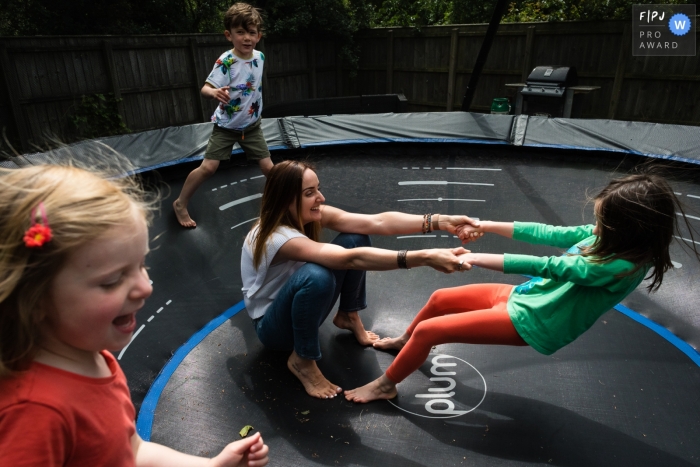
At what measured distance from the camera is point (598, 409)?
1.56 m

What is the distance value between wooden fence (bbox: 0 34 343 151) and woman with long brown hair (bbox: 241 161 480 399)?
3.74m

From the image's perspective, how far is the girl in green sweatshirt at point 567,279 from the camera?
1.28 m

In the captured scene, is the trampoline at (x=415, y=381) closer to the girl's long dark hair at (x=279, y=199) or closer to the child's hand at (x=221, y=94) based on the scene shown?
the girl's long dark hair at (x=279, y=199)

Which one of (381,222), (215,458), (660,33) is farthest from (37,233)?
(660,33)

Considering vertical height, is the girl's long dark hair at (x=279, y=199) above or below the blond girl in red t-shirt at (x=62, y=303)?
below

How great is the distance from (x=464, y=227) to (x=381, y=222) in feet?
0.96

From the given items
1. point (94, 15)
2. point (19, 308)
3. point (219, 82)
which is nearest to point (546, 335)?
point (19, 308)

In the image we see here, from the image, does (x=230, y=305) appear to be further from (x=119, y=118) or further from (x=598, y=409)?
(x=119, y=118)

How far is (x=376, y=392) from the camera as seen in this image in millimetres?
1578

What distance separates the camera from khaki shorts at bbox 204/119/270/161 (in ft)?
8.82

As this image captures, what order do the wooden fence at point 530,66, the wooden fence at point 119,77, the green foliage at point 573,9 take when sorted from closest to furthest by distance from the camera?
the wooden fence at point 119,77, the wooden fence at point 530,66, the green foliage at point 573,9

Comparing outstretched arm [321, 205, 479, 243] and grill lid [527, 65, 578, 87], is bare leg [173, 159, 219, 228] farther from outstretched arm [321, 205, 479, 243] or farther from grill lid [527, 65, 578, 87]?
grill lid [527, 65, 578, 87]

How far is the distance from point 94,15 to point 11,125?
8.56ft

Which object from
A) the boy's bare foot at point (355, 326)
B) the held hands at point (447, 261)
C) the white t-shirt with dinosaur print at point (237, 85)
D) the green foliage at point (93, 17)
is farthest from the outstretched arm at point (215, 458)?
the green foliage at point (93, 17)
